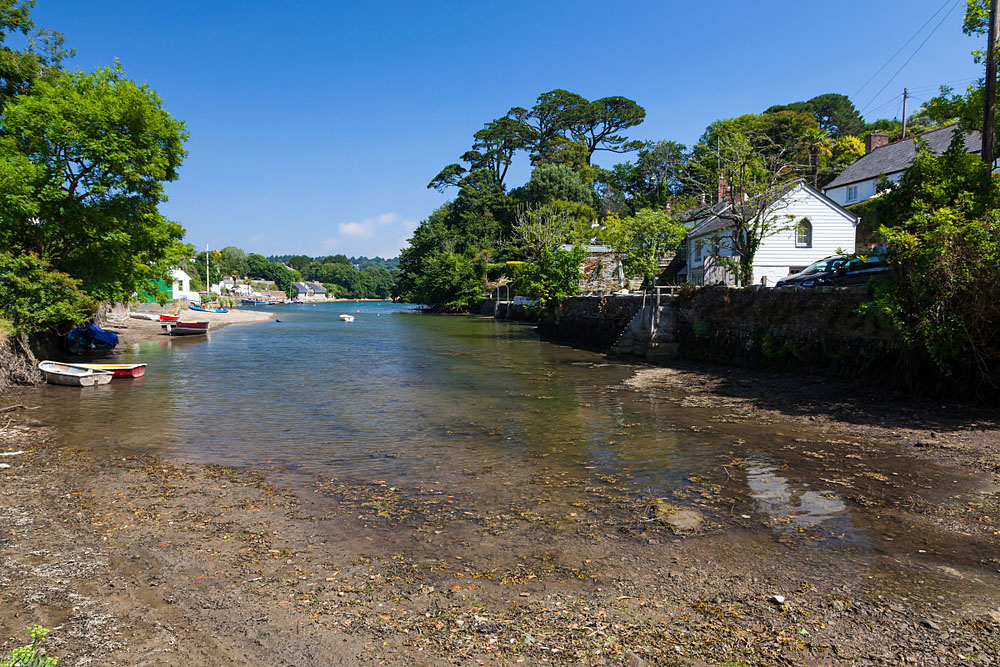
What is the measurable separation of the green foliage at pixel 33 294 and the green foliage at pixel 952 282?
26030 mm

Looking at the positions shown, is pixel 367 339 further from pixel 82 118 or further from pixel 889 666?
pixel 889 666

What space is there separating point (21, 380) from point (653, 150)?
83215 mm

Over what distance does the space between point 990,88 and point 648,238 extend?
87.8 feet

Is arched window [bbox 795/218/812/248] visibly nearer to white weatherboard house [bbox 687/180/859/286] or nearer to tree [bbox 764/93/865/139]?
white weatherboard house [bbox 687/180/859/286]

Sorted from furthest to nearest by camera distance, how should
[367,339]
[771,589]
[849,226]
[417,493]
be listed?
[367,339], [849,226], [417,493], [771,589]

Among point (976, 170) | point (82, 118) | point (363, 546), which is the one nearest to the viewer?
point (363, 546)

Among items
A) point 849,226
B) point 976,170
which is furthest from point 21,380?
point 849,226

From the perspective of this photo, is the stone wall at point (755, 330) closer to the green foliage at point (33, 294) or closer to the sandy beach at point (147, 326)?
the green foliage at point (33, 294)

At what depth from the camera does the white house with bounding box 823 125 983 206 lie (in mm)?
41594

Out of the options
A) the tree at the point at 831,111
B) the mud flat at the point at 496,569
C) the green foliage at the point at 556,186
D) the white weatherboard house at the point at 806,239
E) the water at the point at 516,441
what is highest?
the tree at the point at 831,111

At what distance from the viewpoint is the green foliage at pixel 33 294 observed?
20172 millimetres

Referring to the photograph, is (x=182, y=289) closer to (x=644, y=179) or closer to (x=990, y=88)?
(x=644, y=179)

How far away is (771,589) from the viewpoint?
6.33 meters

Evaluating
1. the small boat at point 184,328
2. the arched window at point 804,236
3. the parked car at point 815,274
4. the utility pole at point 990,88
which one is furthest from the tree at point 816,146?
the small boat at point 184,328
